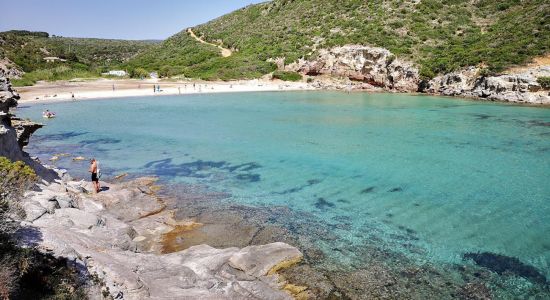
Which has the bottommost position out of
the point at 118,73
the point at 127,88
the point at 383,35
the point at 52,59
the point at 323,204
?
the point at 323,204

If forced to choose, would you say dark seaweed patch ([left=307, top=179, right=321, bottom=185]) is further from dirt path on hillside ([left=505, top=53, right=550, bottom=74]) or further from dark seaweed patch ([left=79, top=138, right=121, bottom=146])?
dirt path on hillside ([left=505, top=53, right=550, bottom=74])

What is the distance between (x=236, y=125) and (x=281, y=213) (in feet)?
69.9

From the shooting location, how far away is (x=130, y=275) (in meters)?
8.23

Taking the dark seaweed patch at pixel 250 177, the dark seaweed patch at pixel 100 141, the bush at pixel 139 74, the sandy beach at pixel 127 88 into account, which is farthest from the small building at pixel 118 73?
the dark seaweed patch at pixel 250 177

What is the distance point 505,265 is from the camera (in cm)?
1109

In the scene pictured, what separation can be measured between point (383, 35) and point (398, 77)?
36.0 ft

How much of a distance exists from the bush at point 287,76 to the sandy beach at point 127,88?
1.43 meters

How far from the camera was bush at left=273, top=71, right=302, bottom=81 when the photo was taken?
240ft

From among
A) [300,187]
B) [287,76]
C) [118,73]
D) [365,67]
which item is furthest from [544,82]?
[118,73]

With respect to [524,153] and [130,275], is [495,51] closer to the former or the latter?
[524,153]

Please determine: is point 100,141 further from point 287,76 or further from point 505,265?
point 287,76

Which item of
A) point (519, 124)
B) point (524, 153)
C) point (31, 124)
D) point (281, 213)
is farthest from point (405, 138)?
point (31, 124)

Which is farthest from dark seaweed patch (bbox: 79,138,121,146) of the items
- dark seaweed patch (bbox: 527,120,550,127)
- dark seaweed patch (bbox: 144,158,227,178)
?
dark seaweed patch (bbox: 527,120,550,127)

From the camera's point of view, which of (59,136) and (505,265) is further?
(59,136)
